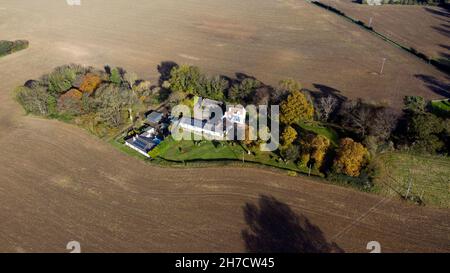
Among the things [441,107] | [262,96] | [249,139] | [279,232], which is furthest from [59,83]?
[441,107]

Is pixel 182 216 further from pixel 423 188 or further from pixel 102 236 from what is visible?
pixel 423 188

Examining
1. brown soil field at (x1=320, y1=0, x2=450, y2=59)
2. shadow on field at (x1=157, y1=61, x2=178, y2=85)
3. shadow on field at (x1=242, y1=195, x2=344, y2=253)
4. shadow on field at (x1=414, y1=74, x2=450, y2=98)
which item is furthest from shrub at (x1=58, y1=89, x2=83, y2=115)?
brown soil field at (x1=320, y1=0, x2=450, y2=59)

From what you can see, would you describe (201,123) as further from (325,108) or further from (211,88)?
(325,108)

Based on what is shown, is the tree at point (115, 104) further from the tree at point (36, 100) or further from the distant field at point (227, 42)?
the distant field at point (227, 42)

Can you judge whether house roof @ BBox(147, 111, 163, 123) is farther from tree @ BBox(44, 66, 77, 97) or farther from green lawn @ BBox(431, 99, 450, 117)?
green lawn @ BBox(431, 99, 450, 117)

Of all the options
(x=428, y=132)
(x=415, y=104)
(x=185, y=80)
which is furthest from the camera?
(x=185, y=80)

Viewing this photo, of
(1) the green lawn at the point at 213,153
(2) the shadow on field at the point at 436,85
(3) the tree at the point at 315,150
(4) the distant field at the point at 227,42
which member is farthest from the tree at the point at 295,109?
(2) the shadow on field at the point at 436,85
